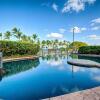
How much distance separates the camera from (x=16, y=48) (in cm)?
2906

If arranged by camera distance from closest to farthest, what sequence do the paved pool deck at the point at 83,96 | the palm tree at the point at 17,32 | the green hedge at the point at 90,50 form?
the paved pool deck at the point at 83,96
the green hedge at the point at 90,50
the palm tree at the point at 17,32

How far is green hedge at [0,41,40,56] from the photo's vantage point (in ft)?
85.7

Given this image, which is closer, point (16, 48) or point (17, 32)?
point (16, 48)

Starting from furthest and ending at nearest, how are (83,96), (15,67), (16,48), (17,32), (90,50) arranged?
(17,32) < (90,50) < (16,48) < (15,67) < (83,96)

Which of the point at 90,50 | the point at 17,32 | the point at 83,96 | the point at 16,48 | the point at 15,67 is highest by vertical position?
the point at 17,32

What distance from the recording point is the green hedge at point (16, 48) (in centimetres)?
2611

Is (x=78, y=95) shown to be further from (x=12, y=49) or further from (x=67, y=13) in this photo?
(x=67, y=13)

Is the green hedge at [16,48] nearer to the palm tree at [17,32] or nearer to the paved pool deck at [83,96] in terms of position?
the paved pool deck at [83,96]

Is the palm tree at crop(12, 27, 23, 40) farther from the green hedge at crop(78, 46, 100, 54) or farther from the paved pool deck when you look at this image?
the paved pool deck

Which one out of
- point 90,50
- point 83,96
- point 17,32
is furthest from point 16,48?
point 17,32

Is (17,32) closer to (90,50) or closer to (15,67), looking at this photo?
(90,50)

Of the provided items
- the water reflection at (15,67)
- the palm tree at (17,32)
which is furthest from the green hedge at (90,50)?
the palm tree at (17,32)

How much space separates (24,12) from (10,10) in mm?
2366

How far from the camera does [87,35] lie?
2072 inches
